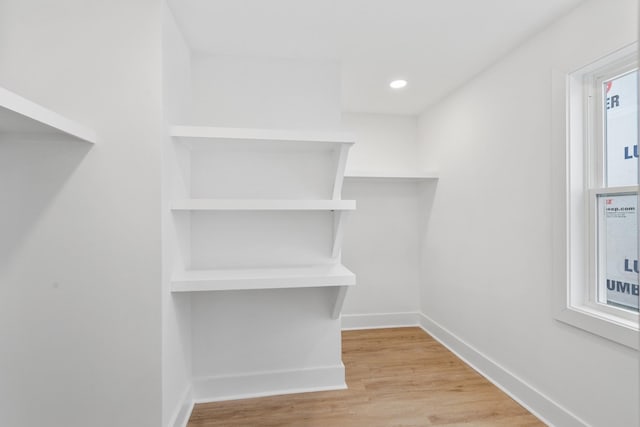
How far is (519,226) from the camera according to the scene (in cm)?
193

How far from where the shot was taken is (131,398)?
140 cm

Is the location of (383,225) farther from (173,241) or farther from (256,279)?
(173,241)

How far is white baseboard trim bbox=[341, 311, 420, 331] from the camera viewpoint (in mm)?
3129

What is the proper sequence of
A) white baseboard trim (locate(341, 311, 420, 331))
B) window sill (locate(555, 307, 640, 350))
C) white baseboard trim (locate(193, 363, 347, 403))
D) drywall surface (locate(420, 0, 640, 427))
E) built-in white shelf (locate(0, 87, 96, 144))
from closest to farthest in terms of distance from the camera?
built-in white shelf (locate(0, 87, 96, 144)) → window sill (locate(555, 307, 640, 350)) → drywall surface (locate(420, 0, 640, 427)) → white baseboard trim (locate(193, 363, 347, 403)) → white baseboard trim (locate(341, 311, 420, 331))

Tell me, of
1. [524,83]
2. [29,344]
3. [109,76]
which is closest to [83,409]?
[29,344]

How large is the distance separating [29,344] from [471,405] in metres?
2.32

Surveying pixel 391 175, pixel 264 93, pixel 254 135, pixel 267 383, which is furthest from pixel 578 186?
pixel 267 383

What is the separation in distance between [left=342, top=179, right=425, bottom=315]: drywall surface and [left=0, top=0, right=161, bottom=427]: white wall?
6.60ft

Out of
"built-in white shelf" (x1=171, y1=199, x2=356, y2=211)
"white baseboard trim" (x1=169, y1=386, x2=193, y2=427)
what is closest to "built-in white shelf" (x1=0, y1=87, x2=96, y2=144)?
"built-in white shelf" (x1=171, y1=199, x2=356, y2=211)

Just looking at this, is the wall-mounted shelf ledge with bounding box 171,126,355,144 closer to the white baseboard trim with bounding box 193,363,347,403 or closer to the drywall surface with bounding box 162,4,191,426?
the drywall surface with bounding box 162,4,191,426

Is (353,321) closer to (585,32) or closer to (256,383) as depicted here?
(256,383)

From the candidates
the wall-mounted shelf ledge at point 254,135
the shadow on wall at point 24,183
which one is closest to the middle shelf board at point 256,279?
the shadow on wall at point 24,183

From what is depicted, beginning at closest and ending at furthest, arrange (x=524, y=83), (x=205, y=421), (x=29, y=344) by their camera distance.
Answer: (x=29, y=344) < (x=205, y=421) < (x=524, y=83)

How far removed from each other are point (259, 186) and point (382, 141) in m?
1.70
